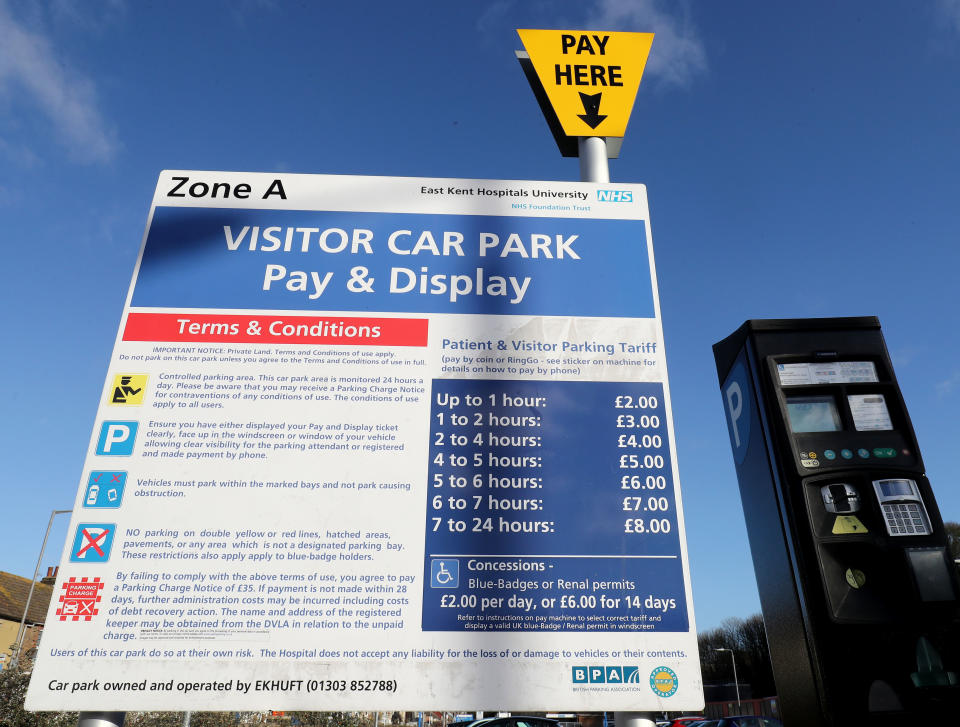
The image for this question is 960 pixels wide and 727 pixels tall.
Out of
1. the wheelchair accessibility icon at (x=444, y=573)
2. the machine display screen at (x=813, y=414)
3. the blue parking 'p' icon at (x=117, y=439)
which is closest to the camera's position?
the wheelchair accessibility icon at (x=444, y=573)

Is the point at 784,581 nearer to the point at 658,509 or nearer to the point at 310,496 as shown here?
the point at 658,509

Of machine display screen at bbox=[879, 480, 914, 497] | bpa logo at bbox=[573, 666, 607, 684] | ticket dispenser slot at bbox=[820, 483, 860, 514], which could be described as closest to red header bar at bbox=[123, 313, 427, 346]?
bpa logo at bbox=[573, 666, 607, 684]

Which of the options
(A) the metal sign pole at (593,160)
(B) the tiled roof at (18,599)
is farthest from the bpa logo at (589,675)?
(B) the tiled roof at (18,599)

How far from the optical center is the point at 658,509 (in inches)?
87.9

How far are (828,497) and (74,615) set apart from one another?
2.97m

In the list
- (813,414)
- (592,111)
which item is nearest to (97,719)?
(813,414)

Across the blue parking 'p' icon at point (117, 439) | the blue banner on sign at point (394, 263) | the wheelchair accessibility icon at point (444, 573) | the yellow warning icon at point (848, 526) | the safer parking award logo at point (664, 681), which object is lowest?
the safer parking award logo at point (664, 681)

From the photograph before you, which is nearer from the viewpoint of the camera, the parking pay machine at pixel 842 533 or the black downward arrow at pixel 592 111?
the parking pay machine at pixel 842 533

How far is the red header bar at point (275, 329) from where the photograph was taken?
8.05ft

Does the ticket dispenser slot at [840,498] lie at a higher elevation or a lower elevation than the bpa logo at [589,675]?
higher

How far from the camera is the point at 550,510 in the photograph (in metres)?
2.21

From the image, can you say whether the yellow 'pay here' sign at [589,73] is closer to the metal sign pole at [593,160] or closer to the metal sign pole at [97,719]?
the metal sign pole at [593,160]

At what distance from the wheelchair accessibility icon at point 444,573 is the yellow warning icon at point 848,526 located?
1.65 meters

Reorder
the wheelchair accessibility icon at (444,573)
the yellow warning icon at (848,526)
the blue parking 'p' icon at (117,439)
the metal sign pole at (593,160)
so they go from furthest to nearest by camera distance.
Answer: the metal sign pole at (593,160)
the yellow warning icon at (848,526)
the blue parking 'p' icon at (117,439)
the wheelchair accessibility icon at (444,573)
